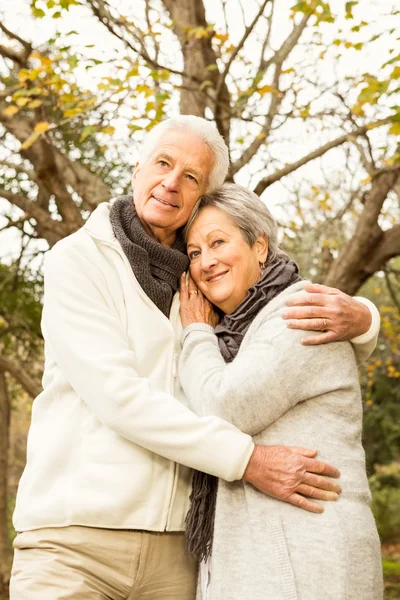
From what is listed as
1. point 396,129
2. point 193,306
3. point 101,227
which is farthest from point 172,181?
point 396,129

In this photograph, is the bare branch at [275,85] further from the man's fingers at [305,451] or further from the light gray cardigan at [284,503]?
the man's fingers at [305,451]

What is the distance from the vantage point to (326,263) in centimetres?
618

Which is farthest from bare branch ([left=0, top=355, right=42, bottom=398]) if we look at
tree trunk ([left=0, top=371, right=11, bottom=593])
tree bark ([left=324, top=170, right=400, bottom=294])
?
tree trunk ([left=0, top=371, right=11, bottom=593])

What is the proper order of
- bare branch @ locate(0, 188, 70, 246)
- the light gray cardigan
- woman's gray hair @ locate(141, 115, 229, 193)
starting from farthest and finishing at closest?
bare branch @ locate(0, 188, 70, 246) < woman's gray hair @ locate(141, 115, 229, 193) < the light gray cardigan

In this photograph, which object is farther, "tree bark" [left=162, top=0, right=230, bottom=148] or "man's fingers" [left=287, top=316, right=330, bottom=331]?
"tree bark" [left=162, top=0, right=230, bottom=148]

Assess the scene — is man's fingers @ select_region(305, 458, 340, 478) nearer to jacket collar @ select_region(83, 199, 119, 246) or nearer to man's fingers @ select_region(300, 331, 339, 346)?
man's fingers @ select_region(300, 331, 339, 346)

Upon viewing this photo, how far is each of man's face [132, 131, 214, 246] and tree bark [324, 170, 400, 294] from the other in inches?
125

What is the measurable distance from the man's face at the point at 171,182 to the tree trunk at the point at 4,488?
20.4ft

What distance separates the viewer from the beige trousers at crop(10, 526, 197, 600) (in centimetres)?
206

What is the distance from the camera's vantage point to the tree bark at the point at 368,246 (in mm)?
5672

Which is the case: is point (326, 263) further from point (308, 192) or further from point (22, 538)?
point (22, 538)

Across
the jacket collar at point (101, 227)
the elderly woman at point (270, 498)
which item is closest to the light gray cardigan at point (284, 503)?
the elderly woman at point (270, 498)

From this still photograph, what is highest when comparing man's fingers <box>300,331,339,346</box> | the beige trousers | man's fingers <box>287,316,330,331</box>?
man's fingers <box>287,316,330,331</box>

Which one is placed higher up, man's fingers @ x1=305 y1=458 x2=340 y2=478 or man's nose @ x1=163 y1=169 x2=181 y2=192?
man's nose @ x1=163 y1=169 x2=181 y2=192
